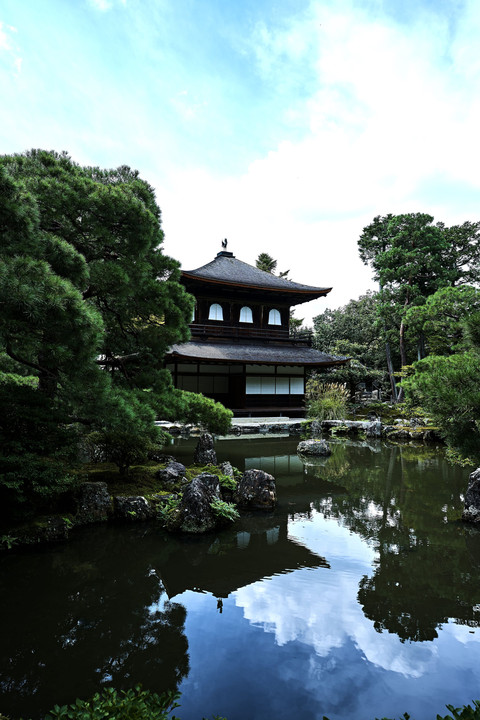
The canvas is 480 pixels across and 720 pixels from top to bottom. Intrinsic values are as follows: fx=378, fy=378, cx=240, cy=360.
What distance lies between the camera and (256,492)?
6.67 meters

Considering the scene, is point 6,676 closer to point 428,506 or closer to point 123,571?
point 123,571

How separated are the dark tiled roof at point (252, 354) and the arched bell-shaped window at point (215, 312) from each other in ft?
5.14

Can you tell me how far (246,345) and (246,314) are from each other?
6.07 ft

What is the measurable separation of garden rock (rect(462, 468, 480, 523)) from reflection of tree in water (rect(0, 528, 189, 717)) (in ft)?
15.8

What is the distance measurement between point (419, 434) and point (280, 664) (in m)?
13.6

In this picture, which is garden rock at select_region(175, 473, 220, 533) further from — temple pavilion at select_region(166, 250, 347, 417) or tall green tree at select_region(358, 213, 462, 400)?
tall green tree at select_region(358, 213, 462, 400)

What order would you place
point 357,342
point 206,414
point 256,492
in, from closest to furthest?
point 256,492 → point 206,414 → point 357,342

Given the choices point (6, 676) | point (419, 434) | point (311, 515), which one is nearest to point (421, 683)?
point (6, 676)

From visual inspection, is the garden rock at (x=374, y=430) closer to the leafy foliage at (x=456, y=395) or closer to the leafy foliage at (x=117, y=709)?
the leafy foliage at (x=456, y=395)

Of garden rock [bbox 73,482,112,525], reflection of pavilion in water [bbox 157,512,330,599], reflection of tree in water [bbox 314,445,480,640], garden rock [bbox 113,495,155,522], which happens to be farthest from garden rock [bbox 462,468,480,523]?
garden rock [bbox 73,482,112,525]

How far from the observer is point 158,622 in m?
3.34

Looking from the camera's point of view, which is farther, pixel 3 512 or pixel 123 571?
pixel 3 512

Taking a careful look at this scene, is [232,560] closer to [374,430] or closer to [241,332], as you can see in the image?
[374,430]

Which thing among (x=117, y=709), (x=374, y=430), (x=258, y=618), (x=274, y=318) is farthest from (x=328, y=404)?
(x=117, y=709)
